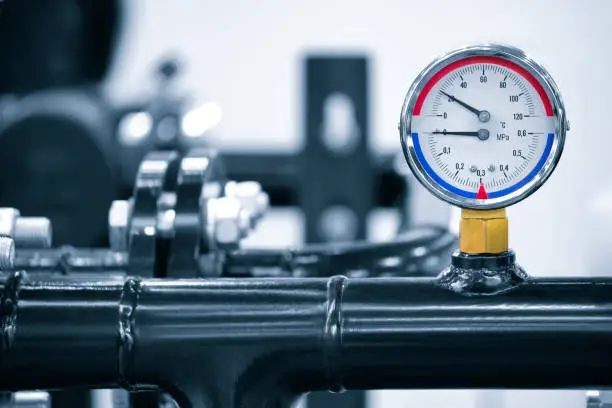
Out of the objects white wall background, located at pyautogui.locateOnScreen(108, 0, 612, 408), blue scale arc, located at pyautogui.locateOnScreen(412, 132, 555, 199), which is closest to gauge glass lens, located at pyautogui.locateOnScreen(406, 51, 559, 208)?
blue scale arc, located at pyautogui.locateOnScreen(412, 132, 555, 199)

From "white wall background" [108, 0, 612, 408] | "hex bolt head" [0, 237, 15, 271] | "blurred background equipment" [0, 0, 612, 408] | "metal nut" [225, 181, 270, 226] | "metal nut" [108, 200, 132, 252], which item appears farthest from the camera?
"white wall background" [108, 0, 612, 408]

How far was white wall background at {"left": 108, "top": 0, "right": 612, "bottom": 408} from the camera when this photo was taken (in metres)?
2.52

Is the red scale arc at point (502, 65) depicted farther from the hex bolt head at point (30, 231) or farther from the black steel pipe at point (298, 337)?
the hex bolt head at point (30, 231)

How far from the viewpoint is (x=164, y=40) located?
9.27 ft

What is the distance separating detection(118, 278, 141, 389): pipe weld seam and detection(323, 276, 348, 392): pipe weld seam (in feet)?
0.51

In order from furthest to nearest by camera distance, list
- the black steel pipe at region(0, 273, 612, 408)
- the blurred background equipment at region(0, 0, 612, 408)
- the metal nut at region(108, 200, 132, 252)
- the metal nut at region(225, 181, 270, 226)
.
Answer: the blurred background equipment at region(0, 0, 612, 408)
the metal nut at region(225, 181, 270, 226)
the metal nut at region(108, 200, 132, 252)
the black steel pipe at region(0, 273, 612, 408)

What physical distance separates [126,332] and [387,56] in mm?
2008

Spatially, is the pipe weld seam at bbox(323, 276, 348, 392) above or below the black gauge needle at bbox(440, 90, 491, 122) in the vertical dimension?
below

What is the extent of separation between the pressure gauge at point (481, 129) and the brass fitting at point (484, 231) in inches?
0.5

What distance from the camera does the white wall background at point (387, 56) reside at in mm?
2520

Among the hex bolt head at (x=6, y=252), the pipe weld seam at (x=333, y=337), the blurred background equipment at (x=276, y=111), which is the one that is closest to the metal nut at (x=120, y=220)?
the blurred background equipment at (x=276, y=111)

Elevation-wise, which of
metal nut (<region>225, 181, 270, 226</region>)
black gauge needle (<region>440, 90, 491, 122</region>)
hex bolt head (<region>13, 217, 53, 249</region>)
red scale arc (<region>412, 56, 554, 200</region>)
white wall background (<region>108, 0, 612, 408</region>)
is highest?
white wall background (<region>108, 0, 612, 408</region>)

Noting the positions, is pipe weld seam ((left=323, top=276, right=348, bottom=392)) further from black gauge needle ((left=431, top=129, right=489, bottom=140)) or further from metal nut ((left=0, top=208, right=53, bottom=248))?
metal nut ((left=0, top=208, right=53, bottom=248))

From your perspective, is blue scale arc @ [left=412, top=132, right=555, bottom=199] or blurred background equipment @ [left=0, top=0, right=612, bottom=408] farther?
blurred background equipment @ [left=0, top=0, right=612, bottom=408]
